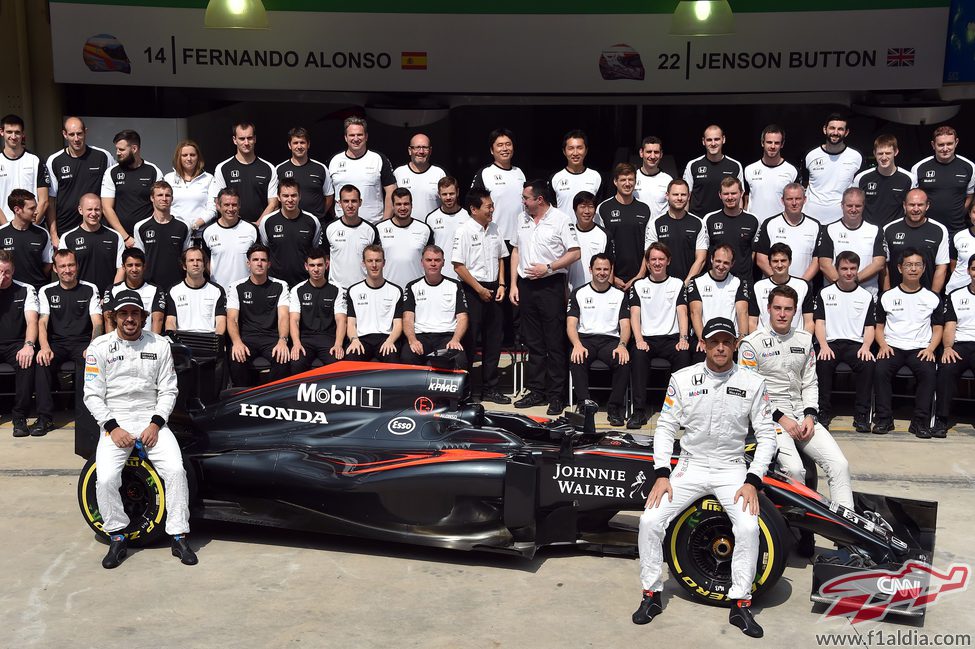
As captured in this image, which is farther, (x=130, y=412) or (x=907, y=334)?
(x=907, y=334)

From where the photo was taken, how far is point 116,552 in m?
7.02

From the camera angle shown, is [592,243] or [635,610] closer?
[635,610]

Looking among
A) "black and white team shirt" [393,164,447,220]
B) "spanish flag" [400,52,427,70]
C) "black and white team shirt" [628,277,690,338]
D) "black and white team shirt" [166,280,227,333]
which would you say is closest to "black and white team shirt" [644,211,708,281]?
"black and white team shirt" [628,277,690,338]

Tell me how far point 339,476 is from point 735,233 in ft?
15.8

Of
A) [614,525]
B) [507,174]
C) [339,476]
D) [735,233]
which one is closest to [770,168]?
[735,233]

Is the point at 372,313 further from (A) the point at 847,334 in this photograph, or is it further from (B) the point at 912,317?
(B) the point at 912,317

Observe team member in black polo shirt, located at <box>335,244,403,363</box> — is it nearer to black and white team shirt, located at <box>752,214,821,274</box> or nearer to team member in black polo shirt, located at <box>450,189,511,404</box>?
team member in black polo shirt, located at <box>450,189,511,404</box>

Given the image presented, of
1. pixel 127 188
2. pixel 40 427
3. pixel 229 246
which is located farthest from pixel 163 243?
pixel 40 427

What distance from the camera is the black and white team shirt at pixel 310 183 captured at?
1091 cm

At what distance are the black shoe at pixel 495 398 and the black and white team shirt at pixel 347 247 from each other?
153 centimetres

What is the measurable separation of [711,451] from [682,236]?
14.4 feet

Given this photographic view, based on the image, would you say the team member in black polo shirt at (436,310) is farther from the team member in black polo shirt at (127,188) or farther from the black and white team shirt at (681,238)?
the team member in black polo shirt at (127,188)

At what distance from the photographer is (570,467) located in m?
6.86

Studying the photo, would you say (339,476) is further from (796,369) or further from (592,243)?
(592,243)
